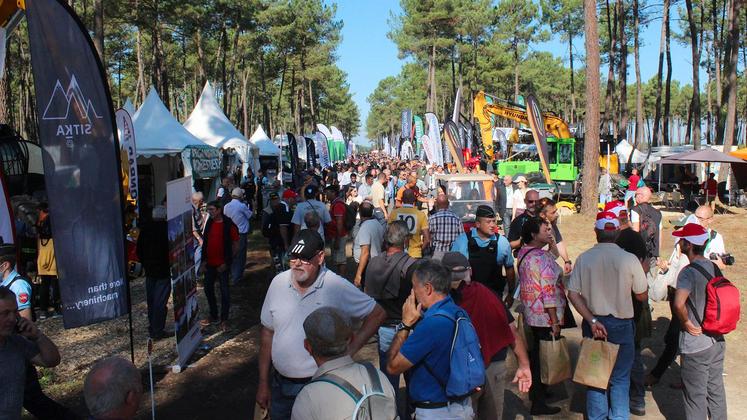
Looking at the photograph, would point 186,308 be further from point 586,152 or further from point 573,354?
point 586,152

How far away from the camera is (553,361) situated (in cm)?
511

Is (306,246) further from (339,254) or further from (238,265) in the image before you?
(238,265)

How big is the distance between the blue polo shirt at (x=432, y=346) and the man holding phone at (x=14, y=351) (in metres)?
2.17

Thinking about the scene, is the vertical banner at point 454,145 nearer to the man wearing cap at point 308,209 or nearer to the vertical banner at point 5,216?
the man wearing cap at point 308,209

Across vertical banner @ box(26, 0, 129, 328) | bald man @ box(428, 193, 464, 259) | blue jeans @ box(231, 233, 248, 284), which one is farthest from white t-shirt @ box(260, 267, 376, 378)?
blue jeans @ box(231, 233, 248, 284)

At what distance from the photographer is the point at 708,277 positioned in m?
4.54

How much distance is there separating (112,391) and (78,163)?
3819 mm

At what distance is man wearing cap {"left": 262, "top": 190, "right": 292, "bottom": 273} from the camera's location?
10.5m

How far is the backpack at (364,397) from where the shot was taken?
2.56 m

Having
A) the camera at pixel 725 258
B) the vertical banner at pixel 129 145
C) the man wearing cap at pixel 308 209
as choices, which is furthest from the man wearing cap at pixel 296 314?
the vertical banner at pixel 129 145

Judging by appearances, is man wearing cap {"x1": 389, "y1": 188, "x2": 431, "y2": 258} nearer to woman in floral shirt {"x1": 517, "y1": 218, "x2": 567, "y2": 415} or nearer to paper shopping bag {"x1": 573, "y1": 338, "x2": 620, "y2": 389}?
woman in floral shirt {"x1": 517, "y1": 218, "x2": 567, "y2": 415}

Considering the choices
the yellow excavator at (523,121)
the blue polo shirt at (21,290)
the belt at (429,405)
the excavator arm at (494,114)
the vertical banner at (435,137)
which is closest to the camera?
the belt at (429,405)

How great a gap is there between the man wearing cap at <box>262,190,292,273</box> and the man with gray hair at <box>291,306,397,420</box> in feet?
25.0

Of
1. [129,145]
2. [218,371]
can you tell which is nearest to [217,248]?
[218,371]
